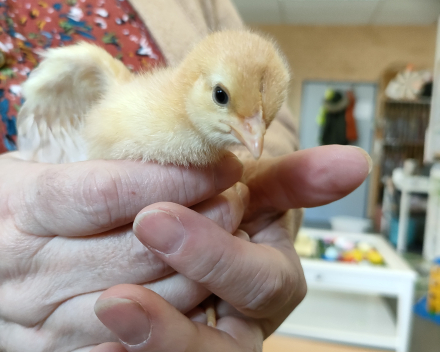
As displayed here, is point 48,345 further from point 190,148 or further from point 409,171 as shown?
point 409,171

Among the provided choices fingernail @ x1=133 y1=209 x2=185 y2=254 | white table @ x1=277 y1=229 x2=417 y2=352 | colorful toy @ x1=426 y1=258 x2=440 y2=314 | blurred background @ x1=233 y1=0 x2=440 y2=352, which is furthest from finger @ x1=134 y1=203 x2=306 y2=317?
colorful toy @ x1=426 y1=258 x2=440 y2=314

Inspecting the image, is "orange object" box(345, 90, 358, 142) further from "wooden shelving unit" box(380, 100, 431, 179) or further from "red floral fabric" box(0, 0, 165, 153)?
"red floral fabric" box(0, 0, 165, 153)

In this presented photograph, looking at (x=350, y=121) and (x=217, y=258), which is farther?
(x=350, y=121)

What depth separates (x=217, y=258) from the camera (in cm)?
58

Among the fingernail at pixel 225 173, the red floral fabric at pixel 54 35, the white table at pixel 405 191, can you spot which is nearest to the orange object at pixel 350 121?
the white table at pixel 405 191

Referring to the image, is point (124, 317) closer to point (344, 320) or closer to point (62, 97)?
point (62, 97)

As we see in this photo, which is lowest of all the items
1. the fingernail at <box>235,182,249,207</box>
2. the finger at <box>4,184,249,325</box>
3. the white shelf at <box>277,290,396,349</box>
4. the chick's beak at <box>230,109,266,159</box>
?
the white shelf at <box>277,290,396,349</box>

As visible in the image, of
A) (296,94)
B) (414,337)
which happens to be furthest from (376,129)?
(414,337)

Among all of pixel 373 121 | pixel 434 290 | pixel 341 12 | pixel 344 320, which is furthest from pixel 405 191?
pixel 341 12

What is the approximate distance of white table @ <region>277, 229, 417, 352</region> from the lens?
2354 millimetres

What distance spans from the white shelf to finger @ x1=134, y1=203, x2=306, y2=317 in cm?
203

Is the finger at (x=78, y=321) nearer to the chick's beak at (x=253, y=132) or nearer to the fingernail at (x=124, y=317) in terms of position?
the fingernail at (x=124, y=317)

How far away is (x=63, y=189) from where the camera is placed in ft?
1.85

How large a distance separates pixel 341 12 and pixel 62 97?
19.1 ft
